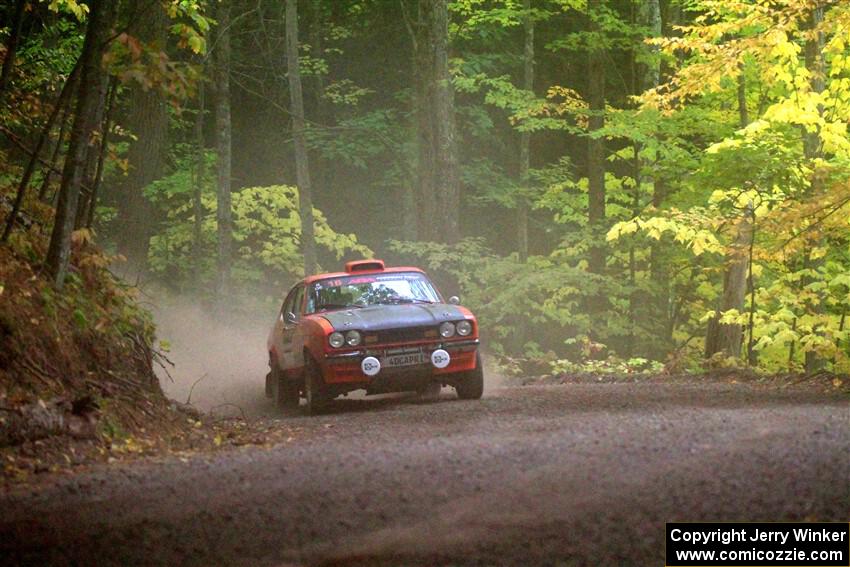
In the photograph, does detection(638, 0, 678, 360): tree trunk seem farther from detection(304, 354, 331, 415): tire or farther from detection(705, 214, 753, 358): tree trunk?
detection(304, 354, 331, 415): tire

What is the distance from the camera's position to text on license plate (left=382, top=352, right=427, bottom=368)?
559 inches

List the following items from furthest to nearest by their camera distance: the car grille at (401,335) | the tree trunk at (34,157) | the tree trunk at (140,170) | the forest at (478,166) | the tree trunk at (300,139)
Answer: the tree trunk at (300,139) → the tree trunk at (140,170) → the forest at (478,166) → the car grille at (401,335) → the tree trunk at (34,157)

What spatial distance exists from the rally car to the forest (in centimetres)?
225

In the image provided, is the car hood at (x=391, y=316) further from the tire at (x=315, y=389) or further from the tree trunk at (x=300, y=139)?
the tree trunk at (x=300, y=139)

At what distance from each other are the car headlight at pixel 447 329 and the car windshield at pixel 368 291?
4.30ft

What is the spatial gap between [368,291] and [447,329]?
5.88 ft

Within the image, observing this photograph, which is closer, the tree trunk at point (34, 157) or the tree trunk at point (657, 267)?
the tree trunk at point (34, 157)

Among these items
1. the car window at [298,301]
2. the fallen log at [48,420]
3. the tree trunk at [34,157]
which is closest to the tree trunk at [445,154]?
the car window at [298,301]

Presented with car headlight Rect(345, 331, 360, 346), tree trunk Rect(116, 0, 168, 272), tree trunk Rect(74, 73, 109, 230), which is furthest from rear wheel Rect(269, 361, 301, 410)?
tree trunk Rect(116, 0, 168, 272)

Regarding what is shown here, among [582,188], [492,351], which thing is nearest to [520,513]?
[492,351]

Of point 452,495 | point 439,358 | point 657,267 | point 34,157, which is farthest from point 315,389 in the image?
point 657,267

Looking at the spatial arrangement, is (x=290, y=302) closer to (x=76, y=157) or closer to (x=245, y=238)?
(x=76, y=157)

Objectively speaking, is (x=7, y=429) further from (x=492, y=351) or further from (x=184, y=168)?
(x=184, y=168)

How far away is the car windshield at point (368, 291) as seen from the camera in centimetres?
1570
